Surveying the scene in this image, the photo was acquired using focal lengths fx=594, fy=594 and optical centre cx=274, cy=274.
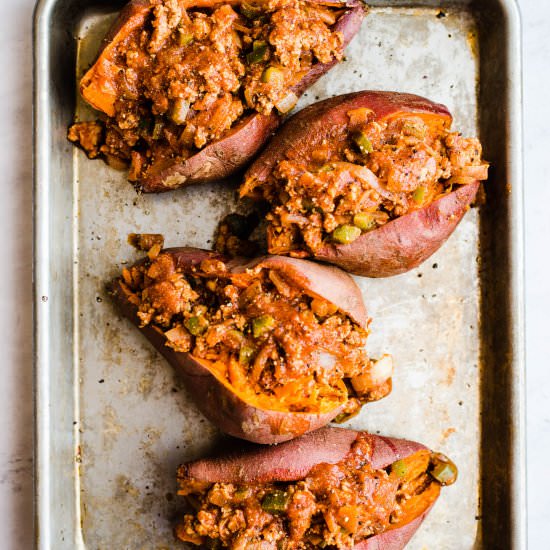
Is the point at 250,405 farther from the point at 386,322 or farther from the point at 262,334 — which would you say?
the point at 386,322

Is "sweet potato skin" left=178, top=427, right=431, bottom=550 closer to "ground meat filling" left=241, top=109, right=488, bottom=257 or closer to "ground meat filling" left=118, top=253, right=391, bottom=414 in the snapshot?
"ground meat filling" left=118, top=253, right=391, bottom=414

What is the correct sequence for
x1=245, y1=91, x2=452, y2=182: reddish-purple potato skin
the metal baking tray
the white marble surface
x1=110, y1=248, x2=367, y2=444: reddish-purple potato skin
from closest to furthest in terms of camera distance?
x1=110, y1=248, x2=367, y2=444: reddish-purple potato skin, x1=245, y1=91, x2=452, y2=182: reddish-purple potato skin, the metal baking tray, the white marble surface

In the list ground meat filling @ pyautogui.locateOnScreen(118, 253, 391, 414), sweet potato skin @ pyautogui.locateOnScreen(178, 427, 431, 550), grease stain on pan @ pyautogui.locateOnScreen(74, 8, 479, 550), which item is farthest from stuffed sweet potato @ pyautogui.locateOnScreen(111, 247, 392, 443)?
grease stain on pan @ pyautogui.locateOnScreen(74, 8, 479, 550)

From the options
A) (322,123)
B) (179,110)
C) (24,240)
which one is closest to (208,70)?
(179,110)

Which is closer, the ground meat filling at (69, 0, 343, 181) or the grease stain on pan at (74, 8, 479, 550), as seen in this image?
the ground meat filling at (69, 0, 343, 181)

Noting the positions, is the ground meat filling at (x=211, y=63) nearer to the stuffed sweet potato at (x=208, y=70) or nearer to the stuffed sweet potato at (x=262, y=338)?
the stuffed sweet potato at (x=208, y=70)

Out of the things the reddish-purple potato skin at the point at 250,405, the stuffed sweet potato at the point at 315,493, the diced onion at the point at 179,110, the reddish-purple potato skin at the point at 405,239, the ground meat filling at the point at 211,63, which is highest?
the ground meat filling at the point at 211,63

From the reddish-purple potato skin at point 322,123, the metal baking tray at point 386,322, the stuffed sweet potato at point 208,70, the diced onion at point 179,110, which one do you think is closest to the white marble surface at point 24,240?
the metal baking tray at point 386,322
